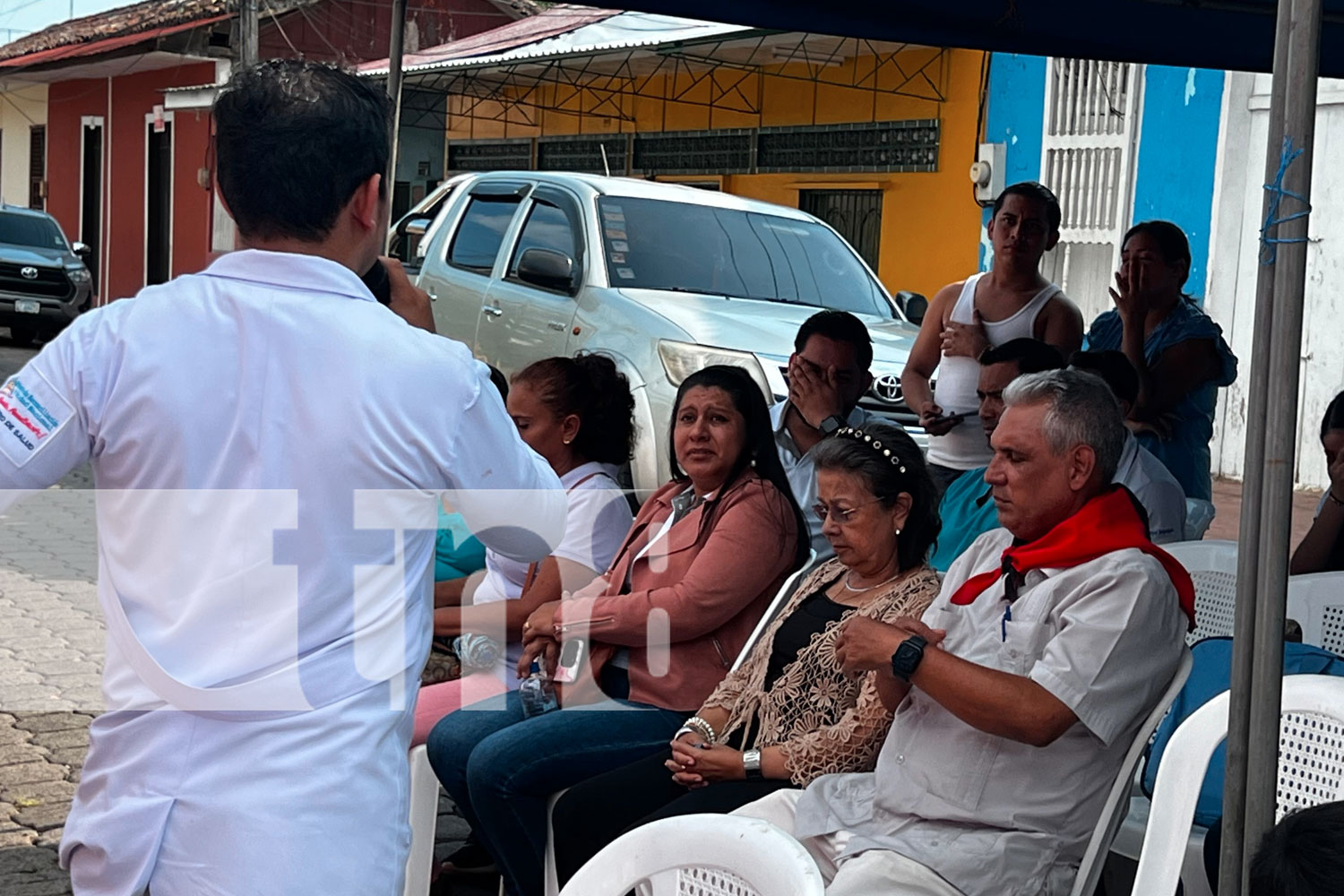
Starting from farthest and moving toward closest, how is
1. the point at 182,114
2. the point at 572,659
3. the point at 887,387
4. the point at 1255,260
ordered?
the point at 182,114
the point at 1255,260
the point at 887,387
the point at 572,659

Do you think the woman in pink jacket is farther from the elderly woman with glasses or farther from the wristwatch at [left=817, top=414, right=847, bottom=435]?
the wristwatch at [left=817, top=414, right=847, bottom=435]

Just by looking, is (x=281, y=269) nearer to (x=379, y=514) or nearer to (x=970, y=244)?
(x=379, y=514)

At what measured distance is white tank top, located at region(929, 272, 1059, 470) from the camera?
5.06 m

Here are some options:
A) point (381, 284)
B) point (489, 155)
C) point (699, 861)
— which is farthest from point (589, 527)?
point (489, 155)

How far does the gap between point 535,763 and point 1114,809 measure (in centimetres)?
131

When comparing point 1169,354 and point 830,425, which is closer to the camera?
point 830,425

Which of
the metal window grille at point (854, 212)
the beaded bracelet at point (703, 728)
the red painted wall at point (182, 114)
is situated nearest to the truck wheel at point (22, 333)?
the red painted wall at point (182, 114)

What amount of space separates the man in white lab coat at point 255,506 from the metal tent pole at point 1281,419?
3.49 ft

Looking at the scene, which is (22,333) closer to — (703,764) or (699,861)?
(703,764)

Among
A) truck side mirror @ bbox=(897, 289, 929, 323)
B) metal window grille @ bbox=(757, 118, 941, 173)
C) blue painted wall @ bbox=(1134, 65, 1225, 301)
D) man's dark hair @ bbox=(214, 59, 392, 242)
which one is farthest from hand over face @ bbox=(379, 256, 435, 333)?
metal window grille @ bbox=(757, 118, 941, 173)

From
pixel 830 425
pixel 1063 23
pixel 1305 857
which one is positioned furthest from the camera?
pixel 1063 23

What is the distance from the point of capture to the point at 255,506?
184cm

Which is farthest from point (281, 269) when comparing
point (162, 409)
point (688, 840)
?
point (688, 840)

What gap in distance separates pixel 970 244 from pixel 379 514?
12442 millimetres
